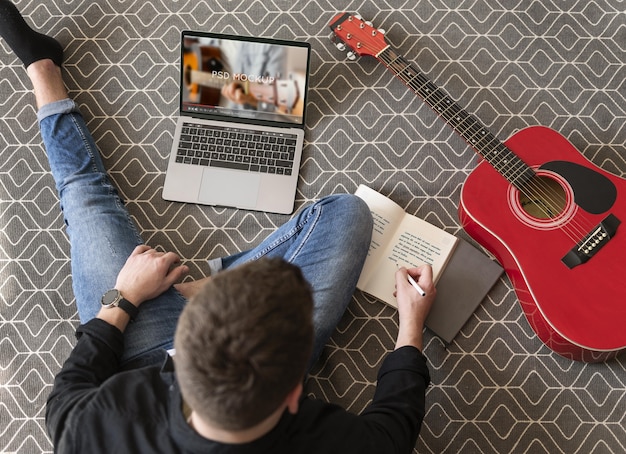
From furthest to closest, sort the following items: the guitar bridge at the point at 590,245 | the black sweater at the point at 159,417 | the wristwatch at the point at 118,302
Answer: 1. the guitar bridge at the point at 590,245
2. the wristwatch at the point at 118,302
3. the black sweater at the point at 159,417

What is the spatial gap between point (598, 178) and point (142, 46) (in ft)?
4.52

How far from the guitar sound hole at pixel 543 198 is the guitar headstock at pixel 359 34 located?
579mm

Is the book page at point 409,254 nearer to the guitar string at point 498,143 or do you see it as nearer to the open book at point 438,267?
the open book at point 438,267

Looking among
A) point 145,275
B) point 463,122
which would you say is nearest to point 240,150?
point 145,275

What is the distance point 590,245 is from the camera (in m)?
1.40

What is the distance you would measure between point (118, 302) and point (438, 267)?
817 millimetres

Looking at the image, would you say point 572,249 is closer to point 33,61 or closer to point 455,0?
point 455,0

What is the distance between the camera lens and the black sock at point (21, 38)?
1688 millimetres

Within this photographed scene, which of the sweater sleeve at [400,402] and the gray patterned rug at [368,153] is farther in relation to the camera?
the gray patterned rug at [368,153]

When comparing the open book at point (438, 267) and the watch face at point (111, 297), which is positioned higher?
the open book at point (438, 267)

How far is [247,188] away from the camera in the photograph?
164 cm

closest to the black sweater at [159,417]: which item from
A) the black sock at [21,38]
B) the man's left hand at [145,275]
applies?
the man's left hand at [145,275]

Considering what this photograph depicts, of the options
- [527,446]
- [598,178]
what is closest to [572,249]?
[598,178]

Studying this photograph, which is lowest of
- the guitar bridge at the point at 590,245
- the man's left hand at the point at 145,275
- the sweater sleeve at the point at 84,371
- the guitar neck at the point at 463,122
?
the sweater sleeve at the point at 84,371
